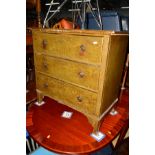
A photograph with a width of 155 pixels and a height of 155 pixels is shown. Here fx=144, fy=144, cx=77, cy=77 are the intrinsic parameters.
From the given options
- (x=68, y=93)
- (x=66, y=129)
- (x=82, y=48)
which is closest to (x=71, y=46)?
(x=82, y=48)

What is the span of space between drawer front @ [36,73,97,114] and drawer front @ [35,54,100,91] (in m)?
0.05

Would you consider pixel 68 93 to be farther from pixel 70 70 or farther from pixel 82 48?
pixel 82 48

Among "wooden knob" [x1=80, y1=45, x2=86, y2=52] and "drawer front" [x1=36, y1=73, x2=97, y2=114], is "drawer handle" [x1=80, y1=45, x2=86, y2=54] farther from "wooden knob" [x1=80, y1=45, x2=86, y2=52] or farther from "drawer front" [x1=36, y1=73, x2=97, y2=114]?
"drawer front" [x1=36, y1=73, x2=97, y2=114]

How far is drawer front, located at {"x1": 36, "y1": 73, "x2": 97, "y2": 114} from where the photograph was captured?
39.0 inches

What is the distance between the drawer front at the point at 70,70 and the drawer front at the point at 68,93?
2.0 inches

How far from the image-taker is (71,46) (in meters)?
0.95

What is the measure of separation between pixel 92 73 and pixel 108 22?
0.58 metres

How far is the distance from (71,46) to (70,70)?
0.17m

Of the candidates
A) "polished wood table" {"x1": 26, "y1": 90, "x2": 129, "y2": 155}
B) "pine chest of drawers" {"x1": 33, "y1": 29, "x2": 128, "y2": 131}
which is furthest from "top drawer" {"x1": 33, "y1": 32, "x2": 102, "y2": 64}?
"polished wood table" {"x1": 26, "y1": 90, "x2": 129, "y2": 155}

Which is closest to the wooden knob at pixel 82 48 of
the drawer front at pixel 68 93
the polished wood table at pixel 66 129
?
the drawer front at pixel 68 93

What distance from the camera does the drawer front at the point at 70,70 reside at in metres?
0.92
